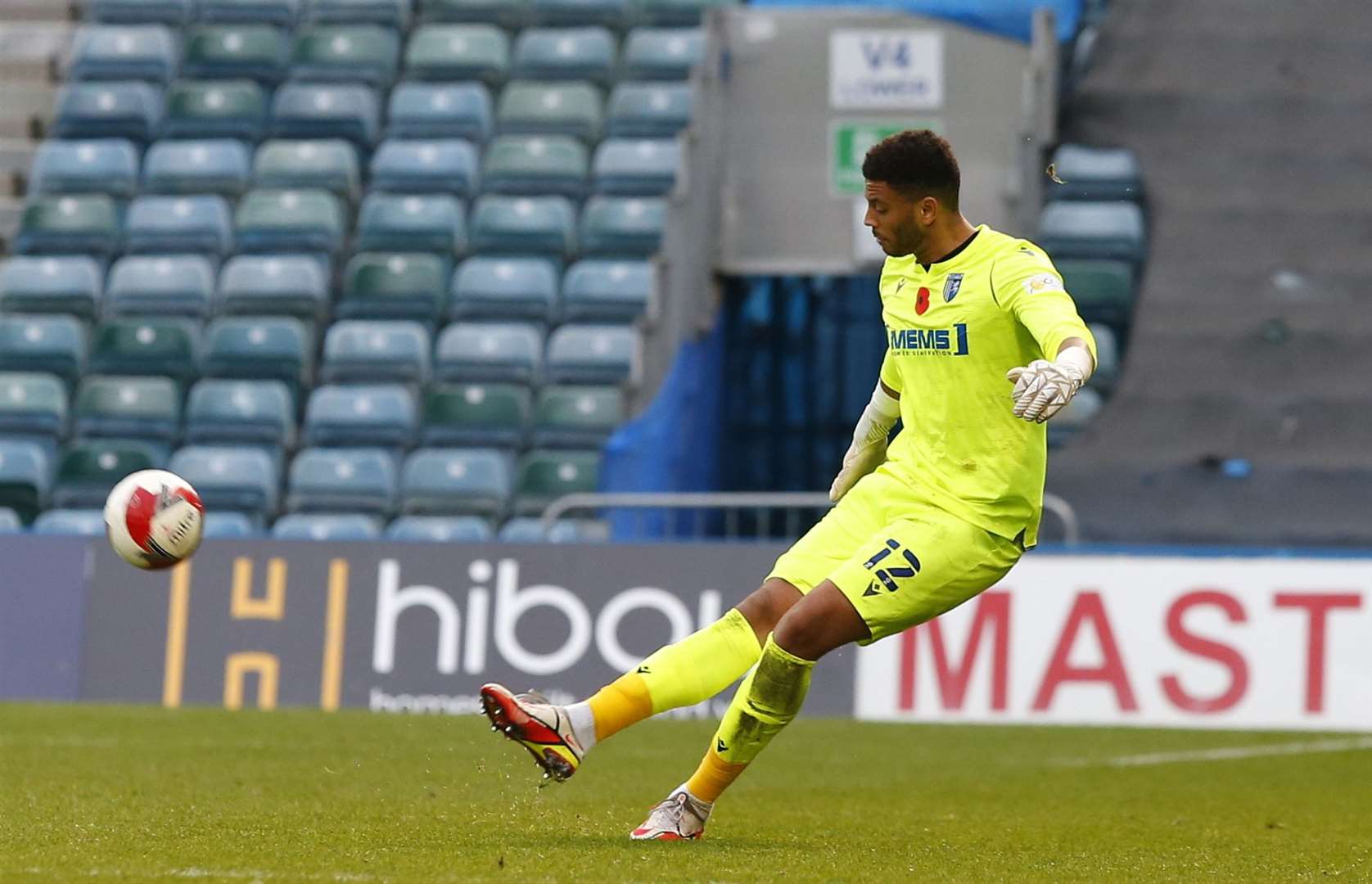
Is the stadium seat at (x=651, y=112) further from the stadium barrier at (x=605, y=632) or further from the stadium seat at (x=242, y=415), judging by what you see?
the stadium barrier at (x=605, y=632)

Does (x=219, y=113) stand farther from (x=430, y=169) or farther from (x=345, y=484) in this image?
(x=345, y=484)

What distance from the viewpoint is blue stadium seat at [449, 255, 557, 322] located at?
1716cm

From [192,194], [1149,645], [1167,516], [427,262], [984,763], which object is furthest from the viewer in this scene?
[192,194]

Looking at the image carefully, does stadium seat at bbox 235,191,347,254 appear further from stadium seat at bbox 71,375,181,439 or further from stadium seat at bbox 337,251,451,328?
stadium seat at bbox 71,375,181,439

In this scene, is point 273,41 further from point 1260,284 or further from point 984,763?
point 984,763

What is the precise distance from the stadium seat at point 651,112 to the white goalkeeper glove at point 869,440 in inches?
466

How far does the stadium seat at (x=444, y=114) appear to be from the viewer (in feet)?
61.5

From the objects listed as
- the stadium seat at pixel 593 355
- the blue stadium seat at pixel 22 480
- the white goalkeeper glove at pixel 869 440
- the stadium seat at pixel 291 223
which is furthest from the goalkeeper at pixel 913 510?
the stadium seat at pixel 291 223

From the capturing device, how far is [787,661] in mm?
6051

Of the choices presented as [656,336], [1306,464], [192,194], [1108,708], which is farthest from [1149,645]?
[192,194]

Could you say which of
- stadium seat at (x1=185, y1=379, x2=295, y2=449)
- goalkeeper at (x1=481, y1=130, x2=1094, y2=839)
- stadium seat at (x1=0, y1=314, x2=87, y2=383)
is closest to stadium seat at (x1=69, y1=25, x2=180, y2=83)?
stadium seat at (x1=0, y1=314, x2=87, y2=383)

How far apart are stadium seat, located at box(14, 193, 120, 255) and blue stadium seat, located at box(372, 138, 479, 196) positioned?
7.25ft

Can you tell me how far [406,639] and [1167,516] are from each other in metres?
6.03

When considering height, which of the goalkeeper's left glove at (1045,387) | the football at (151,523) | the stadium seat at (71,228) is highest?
the stadium seat at (71,228)
